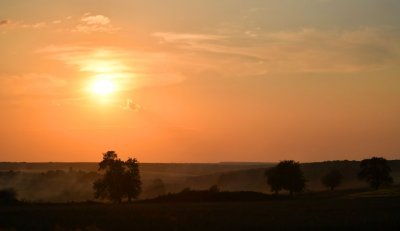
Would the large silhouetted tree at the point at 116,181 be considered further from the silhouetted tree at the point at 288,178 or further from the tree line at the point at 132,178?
the silhouetted tree at the point at 288,178

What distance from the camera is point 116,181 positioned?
354 feet

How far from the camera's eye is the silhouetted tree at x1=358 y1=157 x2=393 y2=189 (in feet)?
427

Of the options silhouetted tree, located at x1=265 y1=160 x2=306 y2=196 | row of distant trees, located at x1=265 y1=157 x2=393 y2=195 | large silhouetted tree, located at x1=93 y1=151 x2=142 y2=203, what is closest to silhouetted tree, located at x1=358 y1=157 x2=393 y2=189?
row of distant trees, located at x1=265 y1=157 x2=393 y2=195

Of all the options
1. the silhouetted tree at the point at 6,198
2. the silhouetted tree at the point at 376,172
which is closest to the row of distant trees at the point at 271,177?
the silhouetted tree at the point at 376,172

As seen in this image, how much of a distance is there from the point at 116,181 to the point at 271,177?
3454 cm

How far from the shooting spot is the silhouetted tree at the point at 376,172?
130000mm

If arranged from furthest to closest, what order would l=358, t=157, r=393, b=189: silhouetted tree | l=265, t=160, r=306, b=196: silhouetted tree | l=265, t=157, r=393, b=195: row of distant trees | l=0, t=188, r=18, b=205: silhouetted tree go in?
l=358, t=157, r=393, b=189: silhouetted tree → l=265, t=157, r=393, b=195: row of distant trees → l=265, t=160, r=306, b=196: silhouetted tree → l=0, t=188, r=18, b=205: silhouetted tree

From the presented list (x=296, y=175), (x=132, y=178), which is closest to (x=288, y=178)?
(x=296, y=175)

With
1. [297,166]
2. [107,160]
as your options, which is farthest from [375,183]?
[107,160]

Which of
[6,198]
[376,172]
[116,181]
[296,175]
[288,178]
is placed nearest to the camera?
[6,198]

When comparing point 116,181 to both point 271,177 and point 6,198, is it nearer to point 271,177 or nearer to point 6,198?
Answer: point 6,198

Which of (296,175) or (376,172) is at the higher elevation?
(376,172)

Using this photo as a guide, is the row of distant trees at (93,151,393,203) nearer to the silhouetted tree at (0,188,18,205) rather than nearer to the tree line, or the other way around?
the tree line

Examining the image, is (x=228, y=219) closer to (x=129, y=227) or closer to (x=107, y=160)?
(x=129, y=227)
